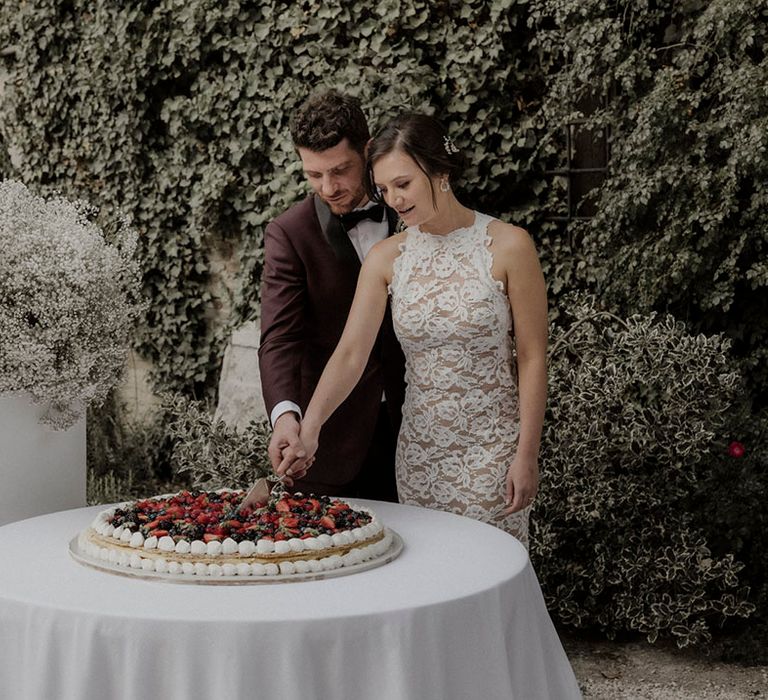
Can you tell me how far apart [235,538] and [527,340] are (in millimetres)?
1093

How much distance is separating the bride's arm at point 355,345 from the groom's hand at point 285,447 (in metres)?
0.05

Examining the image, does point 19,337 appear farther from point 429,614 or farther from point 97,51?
point 97,51

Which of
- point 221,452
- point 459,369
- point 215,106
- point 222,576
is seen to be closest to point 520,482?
point 459,369

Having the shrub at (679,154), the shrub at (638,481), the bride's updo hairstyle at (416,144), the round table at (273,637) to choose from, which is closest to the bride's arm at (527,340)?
the bride's updo hairstyle at (416,144)

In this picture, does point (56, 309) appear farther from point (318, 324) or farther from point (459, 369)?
Result: point (459, 369)

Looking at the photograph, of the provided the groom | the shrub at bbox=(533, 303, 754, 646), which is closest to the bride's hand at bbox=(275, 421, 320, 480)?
the groom

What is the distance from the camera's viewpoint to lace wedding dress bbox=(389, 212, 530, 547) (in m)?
3.12

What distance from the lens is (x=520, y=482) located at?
3.13 m

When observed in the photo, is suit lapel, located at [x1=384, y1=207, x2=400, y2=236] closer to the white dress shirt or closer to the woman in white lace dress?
the white dress shirt

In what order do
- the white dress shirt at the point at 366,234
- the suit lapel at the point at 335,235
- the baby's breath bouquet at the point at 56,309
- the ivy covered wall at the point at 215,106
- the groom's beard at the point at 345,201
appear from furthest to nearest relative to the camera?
the ivy covered wall at the point at 215,106 < the baby's breath bouquet at the point at 56,309 < the white dress shirt at the point at 366,234 < the suit lapel at the point at 335,235 < the groom's beard at the point at 345,201

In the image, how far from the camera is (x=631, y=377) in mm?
4695

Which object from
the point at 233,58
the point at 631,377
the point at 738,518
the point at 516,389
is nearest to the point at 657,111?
the point at 631,377

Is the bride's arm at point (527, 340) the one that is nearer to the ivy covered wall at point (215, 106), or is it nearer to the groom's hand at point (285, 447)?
the groom's hand at point (285, 447)

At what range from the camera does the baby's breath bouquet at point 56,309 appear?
3.72 m
